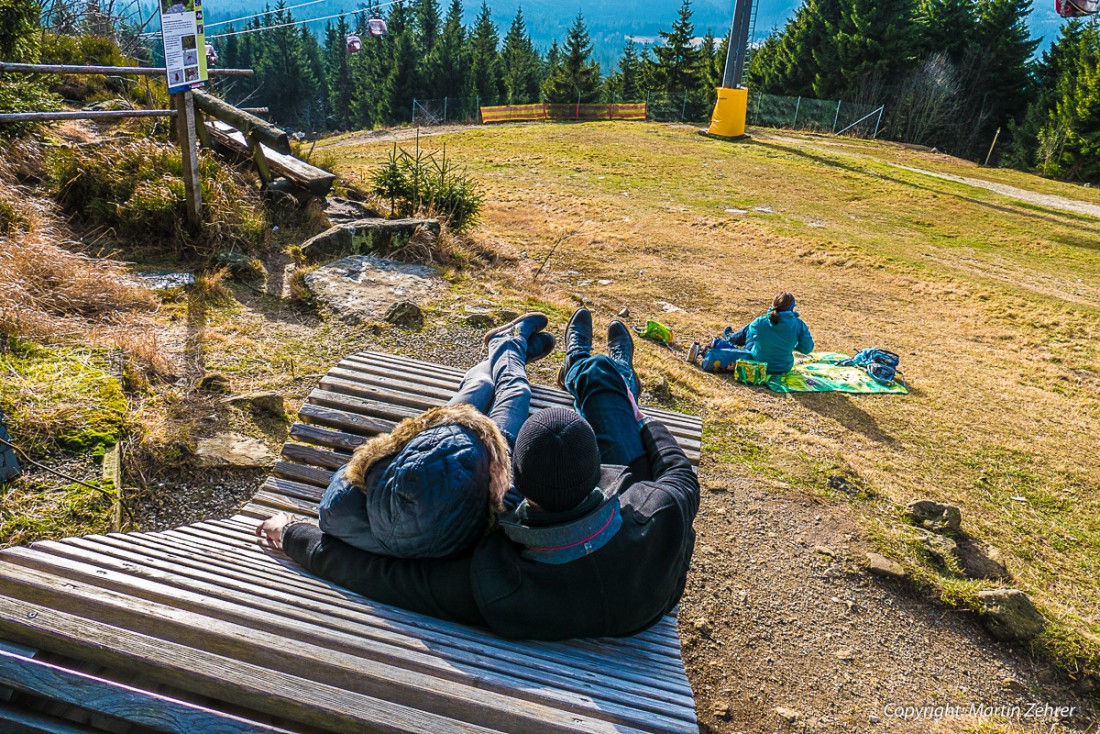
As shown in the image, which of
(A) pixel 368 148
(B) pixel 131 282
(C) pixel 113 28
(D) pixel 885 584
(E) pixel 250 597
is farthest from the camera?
(A) pixel 368 148

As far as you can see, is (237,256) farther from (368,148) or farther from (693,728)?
(368,148)

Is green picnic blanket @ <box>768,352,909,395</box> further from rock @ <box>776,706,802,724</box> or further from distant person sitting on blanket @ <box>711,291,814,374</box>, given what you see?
rock @ <box>776,706,802,724</box>

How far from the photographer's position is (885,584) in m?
3.98

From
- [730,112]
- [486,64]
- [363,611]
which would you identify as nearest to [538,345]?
[363,611]

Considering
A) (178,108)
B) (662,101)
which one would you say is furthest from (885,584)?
(662,101)

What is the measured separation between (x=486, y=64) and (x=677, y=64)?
17.5 meters

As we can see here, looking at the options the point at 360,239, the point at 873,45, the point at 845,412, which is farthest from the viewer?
the point at 873,45

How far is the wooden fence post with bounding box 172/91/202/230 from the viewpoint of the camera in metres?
6.00

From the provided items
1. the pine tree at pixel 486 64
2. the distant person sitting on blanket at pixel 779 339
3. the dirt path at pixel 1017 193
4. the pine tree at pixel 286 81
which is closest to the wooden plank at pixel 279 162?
the distant person sitting on blanket at pixel 779 339

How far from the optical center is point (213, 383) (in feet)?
15.2

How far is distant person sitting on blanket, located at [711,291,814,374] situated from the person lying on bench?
17.6ft

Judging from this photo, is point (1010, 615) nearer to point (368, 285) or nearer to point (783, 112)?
point (368, 285)

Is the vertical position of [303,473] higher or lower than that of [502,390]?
lower

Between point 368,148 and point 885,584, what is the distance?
20.1 meters
